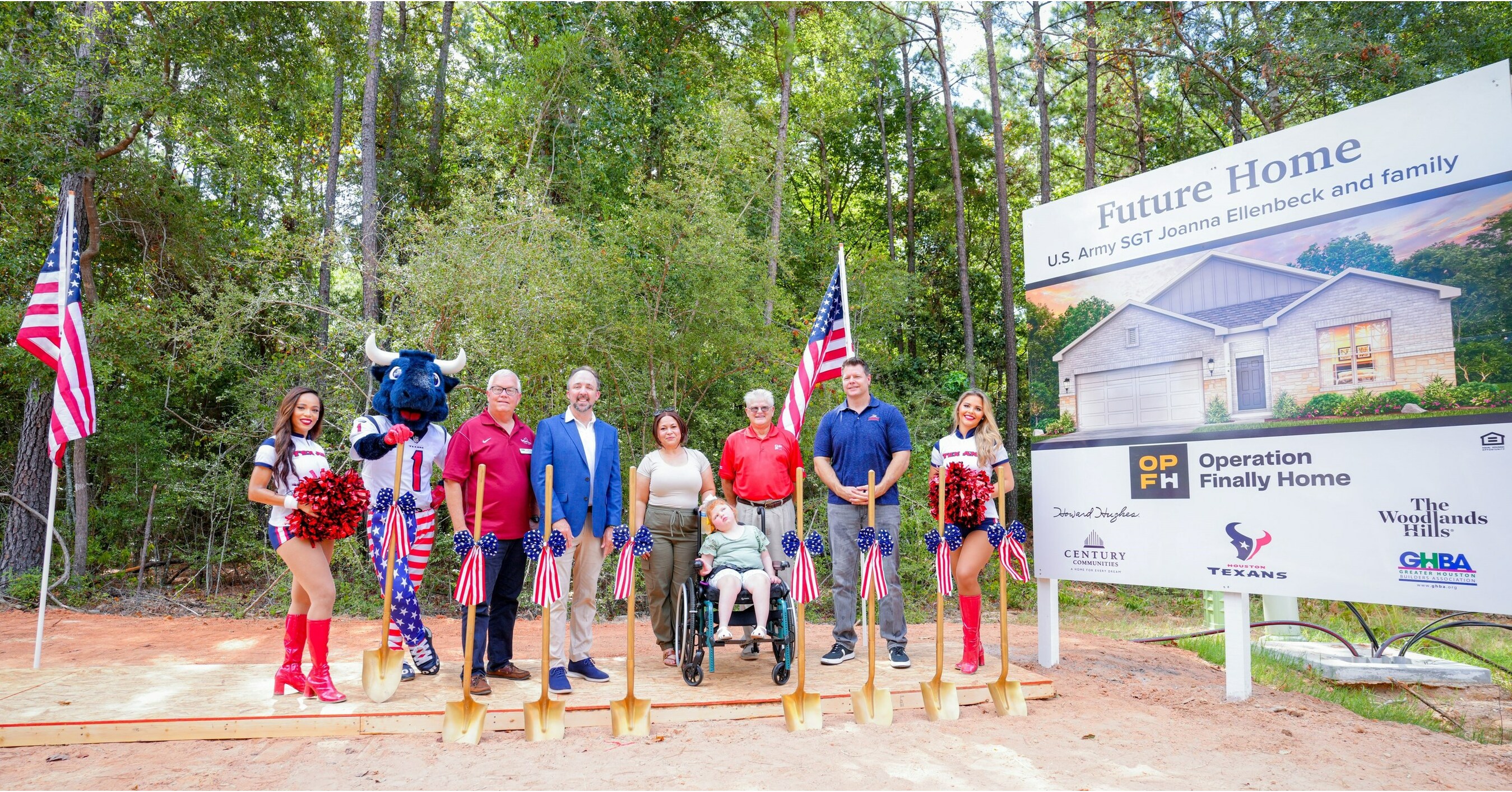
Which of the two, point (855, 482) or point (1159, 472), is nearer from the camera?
point (1159, 472)

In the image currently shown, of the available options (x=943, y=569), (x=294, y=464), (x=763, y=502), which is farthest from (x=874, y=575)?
(x=294, y=464)

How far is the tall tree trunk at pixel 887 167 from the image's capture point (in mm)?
16641

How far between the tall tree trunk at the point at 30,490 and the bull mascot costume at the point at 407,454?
681cm

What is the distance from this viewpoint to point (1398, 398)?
12.3 ft

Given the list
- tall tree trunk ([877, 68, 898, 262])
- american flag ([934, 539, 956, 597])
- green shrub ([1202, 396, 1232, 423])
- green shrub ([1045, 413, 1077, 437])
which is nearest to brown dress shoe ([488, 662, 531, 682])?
american flag ([934, 539, 956, 597])

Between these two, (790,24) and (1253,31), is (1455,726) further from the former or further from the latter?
(790,24)

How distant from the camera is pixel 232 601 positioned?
339 inches

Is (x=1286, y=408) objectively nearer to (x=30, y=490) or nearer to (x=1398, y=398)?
(x=1398, y=398)

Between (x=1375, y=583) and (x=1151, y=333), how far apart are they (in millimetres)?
1585

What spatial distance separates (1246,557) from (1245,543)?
7 centimetres

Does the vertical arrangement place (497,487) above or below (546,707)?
above

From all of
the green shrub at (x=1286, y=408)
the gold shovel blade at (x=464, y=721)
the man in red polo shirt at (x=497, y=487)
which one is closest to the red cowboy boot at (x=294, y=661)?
the man in red polo shirt at (x=497, y=487)

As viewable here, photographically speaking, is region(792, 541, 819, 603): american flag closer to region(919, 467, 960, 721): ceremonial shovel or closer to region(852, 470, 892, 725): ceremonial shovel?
region(852, 470, 892, 725): ceremonial shovel
